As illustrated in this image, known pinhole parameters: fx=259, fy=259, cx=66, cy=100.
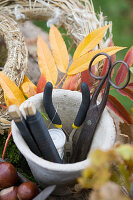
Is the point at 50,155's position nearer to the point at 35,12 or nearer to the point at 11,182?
the point at 11,182

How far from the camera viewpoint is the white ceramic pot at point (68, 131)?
448 mm

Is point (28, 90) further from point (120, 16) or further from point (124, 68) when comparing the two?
point (120, 16)

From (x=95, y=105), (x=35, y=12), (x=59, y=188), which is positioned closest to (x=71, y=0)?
(x=35, y=12)

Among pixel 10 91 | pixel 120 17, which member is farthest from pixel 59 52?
pixel 120 17

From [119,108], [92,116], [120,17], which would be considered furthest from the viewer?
[120,17]

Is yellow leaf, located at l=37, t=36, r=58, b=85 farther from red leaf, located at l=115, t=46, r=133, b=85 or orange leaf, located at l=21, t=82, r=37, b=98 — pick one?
red leaf, located at l=115, t=46, r=133, b=85

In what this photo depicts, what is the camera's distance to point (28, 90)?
0.68 metres

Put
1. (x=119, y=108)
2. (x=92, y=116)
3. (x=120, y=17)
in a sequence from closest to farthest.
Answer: (x=92, y=116) < (x=119, y=108) < (x=120, y=17)

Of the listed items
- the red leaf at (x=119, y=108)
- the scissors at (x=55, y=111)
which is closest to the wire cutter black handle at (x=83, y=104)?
the scissors at (x=55, y=111)

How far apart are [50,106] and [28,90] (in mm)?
141

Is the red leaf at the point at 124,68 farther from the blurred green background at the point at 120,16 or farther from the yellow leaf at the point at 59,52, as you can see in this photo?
the blurred green background at the point at 120,16

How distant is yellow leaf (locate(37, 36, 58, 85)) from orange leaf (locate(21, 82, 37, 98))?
0.05 m

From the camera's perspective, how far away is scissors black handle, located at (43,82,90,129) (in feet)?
1.69

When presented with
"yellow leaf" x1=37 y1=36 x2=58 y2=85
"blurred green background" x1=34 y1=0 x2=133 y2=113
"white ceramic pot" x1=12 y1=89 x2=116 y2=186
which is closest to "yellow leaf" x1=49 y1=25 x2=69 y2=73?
"yellow leaf" x1=37 y1=36 x2=58 y2=85
